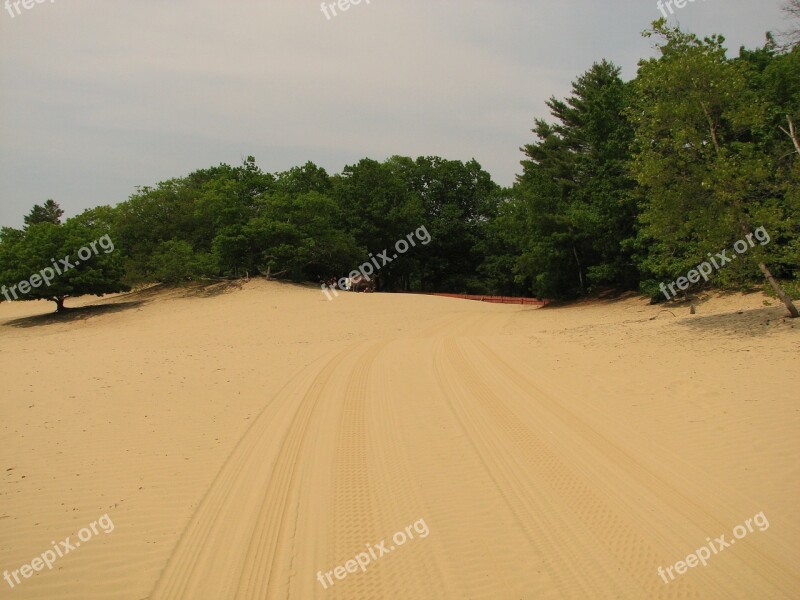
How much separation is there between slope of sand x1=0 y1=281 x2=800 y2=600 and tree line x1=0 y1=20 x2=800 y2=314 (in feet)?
12.2

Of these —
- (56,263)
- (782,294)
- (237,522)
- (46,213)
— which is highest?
(46,213)

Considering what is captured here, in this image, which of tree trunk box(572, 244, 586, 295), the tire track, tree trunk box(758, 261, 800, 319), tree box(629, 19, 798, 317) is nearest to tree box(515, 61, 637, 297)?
tree trunk box(572, 244, 586, 295)

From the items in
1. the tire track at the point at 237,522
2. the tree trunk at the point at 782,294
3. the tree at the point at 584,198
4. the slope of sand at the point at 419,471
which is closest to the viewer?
the tire track at the point at 237,522

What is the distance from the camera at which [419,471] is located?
249 inches

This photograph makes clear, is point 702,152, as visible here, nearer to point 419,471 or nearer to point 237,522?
point 419,471

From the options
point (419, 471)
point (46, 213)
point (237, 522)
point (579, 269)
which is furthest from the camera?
point (46, 213)

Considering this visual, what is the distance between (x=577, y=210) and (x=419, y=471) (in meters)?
27.7

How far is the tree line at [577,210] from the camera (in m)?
13.2

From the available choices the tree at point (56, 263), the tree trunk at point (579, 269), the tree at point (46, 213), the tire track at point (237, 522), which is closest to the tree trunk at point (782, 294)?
the tire track at point (237, 522)

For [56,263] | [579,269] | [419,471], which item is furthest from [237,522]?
[579,269]

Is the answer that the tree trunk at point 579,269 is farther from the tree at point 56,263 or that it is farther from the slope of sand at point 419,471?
the tree at point 56,263

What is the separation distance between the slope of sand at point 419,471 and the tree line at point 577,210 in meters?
3.72

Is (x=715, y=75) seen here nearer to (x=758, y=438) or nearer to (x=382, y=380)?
(x=758, y=438)

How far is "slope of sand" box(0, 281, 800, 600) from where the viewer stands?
4293mm
